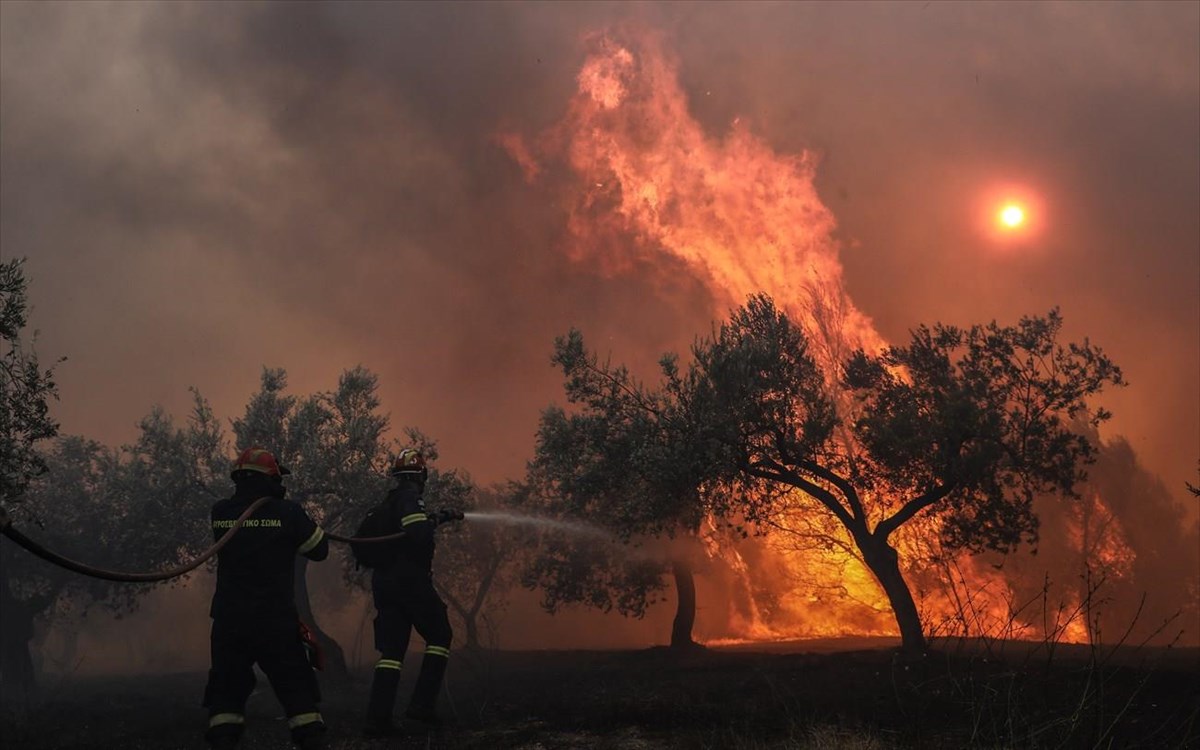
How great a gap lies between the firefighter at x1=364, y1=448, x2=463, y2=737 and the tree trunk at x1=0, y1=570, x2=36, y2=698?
24.8 metres

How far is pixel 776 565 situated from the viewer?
59438 millimetres

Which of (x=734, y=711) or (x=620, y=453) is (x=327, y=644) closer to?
(x=620, y=453)

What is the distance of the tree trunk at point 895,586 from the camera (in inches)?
781

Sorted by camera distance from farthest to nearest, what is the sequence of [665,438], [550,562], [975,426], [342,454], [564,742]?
1. [550,562]
2. [342,454]
3. [665,438]
4. [975,426]
5. [564,742]

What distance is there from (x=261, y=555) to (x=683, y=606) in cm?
2136

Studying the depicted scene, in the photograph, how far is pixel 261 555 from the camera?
7.95 m

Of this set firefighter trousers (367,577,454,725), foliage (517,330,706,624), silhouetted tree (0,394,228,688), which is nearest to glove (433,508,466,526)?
firefighter trousers (367,577,454,725)

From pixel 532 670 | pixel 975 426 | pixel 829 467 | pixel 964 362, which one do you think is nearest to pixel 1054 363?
pixel 964 362

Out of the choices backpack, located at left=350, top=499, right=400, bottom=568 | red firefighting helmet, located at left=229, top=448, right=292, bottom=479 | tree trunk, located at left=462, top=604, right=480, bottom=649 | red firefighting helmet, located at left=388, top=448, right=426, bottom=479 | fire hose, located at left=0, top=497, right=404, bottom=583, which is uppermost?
red firefighting helmet, located at left=388, top=448, right=426, bottom=479

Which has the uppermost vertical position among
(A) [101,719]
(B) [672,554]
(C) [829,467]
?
(C) [829,467]

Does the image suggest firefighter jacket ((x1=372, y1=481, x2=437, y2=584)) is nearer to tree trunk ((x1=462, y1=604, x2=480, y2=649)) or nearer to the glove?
the glove

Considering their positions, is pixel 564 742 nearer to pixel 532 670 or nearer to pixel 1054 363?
pixel 532 670

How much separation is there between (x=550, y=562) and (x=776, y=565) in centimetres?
3395

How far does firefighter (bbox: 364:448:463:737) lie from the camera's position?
1034 centimetres
